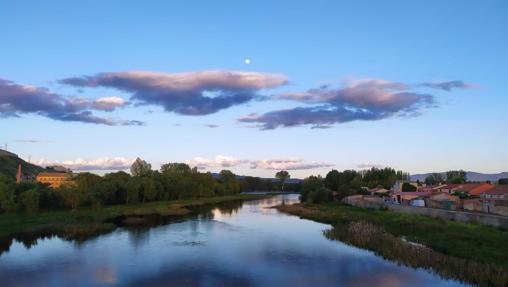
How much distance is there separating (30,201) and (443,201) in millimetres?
57080

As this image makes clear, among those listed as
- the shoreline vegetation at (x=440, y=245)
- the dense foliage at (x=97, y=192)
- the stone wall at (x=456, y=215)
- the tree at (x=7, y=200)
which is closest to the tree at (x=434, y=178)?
the dense foliage at (x=97, y=192)

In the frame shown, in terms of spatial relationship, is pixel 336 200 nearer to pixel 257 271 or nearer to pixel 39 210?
pixel 39 210

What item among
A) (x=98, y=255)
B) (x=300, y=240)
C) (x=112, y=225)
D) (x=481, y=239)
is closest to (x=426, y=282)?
(x=481, y=239)

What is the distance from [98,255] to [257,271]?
12.5 meters

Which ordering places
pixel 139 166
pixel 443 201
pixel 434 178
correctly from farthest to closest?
pixel 434 178 < pixel 139 166 < pixel 443 201

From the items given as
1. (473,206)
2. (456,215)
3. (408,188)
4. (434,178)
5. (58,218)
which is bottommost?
(58,218)

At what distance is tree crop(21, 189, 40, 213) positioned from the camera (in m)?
54.8

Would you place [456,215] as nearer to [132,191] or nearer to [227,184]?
[132,191]

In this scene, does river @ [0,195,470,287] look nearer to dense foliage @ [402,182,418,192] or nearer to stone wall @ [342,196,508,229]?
stone wall @ [342,196,508,229]

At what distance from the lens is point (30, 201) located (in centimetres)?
5475

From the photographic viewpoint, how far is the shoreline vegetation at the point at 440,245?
78.0 feet

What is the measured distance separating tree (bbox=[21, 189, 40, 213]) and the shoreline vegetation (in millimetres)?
38540

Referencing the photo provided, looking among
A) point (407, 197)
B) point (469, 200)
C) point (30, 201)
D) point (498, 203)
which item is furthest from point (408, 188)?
point (30, 201)

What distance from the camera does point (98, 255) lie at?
30922 mm
